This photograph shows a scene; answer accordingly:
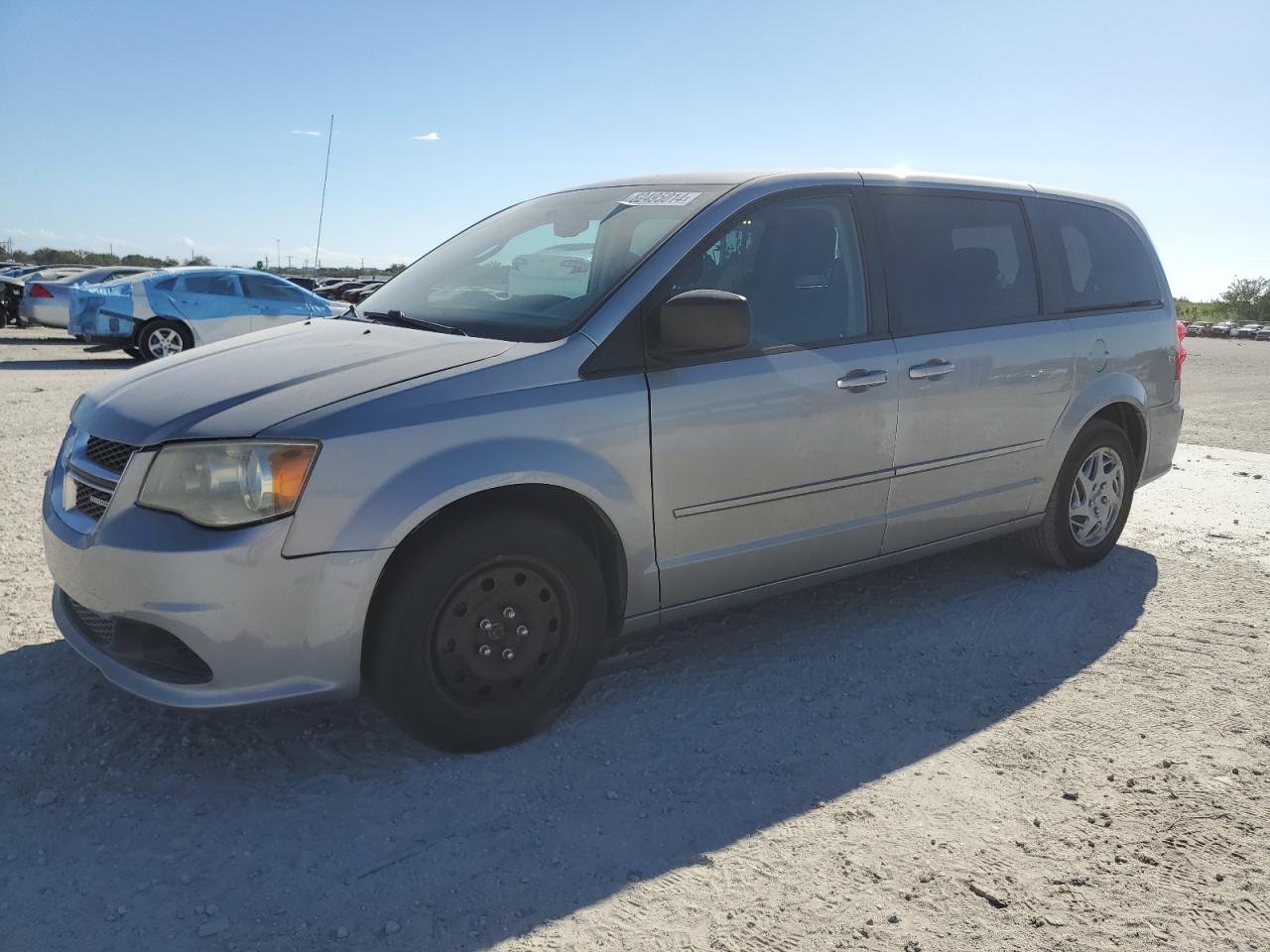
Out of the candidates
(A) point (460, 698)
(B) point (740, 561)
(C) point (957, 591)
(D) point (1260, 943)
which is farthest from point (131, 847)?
(C) point (957, 591)

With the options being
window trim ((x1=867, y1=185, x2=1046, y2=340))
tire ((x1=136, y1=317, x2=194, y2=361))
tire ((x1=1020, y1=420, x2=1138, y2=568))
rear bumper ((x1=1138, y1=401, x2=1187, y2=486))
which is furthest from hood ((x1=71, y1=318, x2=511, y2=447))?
tire ((x1=136, y1=317, x2=194, y2=361))

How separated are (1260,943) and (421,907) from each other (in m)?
1.95

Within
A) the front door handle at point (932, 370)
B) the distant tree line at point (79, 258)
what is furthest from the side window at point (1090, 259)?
the distant tree line at point (79, 258)

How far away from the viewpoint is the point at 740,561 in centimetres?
362

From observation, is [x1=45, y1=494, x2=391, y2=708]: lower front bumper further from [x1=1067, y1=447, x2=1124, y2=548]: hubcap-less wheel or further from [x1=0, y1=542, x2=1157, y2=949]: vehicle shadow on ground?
[x1=1067, y1=447, x2=1124, y2=548]: hubcap-less wheel

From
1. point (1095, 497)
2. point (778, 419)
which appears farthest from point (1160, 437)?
point (778, 419)

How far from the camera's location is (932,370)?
4.03 metres

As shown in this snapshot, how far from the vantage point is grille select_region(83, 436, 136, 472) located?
2.91 metres

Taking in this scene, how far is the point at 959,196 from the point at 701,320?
183cm

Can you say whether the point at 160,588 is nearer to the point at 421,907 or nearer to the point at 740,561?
the point at 421,907

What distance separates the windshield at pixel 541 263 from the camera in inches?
134

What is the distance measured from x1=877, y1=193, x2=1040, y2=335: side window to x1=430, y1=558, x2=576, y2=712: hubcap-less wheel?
181cm

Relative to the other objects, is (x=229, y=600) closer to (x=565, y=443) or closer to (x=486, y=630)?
(x=486, y=630)

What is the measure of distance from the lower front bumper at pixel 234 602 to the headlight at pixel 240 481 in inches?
1.6
